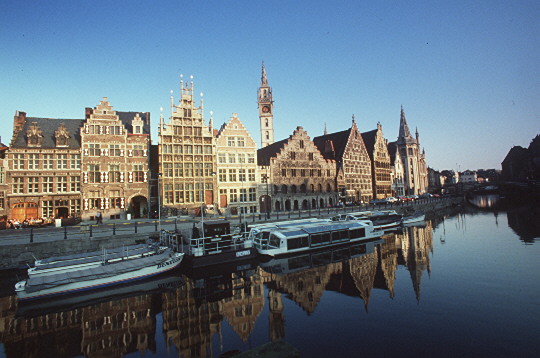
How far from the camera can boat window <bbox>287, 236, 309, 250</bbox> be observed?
2757cm

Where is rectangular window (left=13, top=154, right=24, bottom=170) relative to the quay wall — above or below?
above

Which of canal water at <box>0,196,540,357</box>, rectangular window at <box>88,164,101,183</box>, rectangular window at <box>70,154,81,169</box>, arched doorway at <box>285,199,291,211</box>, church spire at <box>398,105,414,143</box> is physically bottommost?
canal water at <box>0,196,540,357</box>

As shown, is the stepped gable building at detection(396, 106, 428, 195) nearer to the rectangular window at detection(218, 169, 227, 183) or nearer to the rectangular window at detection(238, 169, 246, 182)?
the rectangular window at detection(238, 169, 246, 182)

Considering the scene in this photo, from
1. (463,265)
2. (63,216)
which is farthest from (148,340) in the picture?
(63,216)

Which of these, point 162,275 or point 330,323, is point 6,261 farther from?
point 330,323

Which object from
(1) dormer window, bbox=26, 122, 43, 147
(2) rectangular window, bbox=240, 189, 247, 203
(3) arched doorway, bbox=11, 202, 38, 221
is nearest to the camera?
(3) arched doorway, bbox=11, 202, 38, 221

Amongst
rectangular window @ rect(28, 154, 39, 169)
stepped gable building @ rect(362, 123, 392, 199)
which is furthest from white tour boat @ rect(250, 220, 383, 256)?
stepped gable building @ rect(362, 123, 392, 199)

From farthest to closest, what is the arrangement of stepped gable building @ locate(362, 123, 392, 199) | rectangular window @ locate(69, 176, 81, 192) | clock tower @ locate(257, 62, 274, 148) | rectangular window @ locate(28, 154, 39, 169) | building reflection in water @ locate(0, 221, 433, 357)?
Result: clock tower @ locate(257, 62, 274, 148) < stepped gable building @ locate(362, 123, 392, 199) < rectangular window @ locate(69, 176, 81, 192) < rectangular window @ locate(28, 154, 39, 169) < building reflection in water @ locate(0, 221, 433, 357)

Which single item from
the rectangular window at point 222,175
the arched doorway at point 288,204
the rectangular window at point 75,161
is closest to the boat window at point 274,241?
the rectangular window at point 222,175

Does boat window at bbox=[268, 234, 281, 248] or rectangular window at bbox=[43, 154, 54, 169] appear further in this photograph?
rectangular window at bbox=[43, 154, 54, 169]

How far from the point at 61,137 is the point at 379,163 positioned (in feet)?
223

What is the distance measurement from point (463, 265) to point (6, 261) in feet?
110

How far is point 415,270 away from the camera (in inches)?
832

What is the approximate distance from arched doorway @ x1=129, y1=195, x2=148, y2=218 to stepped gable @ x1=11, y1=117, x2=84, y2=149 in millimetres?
10669
